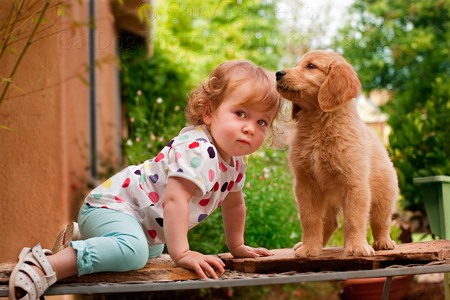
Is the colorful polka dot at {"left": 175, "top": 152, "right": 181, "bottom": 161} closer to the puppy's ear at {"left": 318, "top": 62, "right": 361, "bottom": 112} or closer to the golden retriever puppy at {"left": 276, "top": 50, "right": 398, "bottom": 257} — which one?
the golden retriever puppy at {"left": 276, "top": 50, "right": 398, "bottom": 257}

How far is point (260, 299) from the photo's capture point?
502cm

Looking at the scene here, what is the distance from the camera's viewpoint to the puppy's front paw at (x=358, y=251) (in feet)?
7.02

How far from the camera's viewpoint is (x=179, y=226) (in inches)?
82.8

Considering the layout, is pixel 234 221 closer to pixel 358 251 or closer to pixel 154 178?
pixel 154 178

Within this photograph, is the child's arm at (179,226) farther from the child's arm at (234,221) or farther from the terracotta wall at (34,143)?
the terracotta wall at (34,143)

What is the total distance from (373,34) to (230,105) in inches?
405

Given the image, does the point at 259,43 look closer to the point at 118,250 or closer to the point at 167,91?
the point at 167,91

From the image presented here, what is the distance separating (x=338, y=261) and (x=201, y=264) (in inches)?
17.8

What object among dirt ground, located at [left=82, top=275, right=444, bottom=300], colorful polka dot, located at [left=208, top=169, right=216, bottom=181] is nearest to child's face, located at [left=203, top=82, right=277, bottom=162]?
colorful polka dot, located at [left=208, top=169, right=216, bottom=181]

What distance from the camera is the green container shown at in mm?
2703

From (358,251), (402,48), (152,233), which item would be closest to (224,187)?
(152,233)

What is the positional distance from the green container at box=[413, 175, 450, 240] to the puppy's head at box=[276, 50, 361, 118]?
690mm

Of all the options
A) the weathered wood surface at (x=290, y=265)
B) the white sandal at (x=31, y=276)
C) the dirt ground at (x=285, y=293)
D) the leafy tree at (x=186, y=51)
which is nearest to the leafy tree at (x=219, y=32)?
the leafy tree at (x=186, y=51)

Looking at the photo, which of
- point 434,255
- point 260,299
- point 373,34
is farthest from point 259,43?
point 434,255
